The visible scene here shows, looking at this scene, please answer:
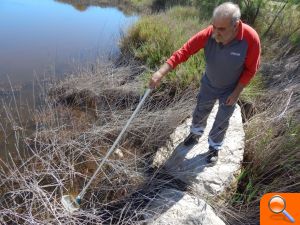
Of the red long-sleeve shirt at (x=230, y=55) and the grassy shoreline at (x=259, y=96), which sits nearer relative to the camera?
the red long-sleeve shirt at (x=230, y=55)

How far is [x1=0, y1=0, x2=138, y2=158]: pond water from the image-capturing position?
19.8ft

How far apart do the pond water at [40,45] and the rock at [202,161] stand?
209cm

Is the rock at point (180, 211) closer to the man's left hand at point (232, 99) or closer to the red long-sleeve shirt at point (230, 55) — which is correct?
the man's left hand at point (232, 99)

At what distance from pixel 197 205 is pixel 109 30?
26.3 feet

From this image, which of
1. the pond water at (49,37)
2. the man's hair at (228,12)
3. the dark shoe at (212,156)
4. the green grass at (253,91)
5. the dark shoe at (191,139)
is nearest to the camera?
the man's hair at (228,12)

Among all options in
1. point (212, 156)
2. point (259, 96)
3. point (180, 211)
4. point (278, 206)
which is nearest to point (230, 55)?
point (212, 156)

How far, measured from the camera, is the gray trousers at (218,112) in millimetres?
3539

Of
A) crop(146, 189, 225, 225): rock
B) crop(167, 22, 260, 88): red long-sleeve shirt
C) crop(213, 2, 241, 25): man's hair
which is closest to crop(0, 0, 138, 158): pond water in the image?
crop(146, 189, 225, 225): rock

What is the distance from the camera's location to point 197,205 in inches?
127

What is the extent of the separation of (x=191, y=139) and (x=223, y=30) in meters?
1.46

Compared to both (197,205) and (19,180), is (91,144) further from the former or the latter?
(197,205)

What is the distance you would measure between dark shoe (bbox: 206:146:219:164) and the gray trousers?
0.06 metres

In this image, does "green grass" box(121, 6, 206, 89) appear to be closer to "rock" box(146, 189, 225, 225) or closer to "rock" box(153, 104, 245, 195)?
"rock" box(153, 104, 245, 195)

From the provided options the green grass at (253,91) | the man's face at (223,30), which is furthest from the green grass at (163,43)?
the man's face at (223,30)
